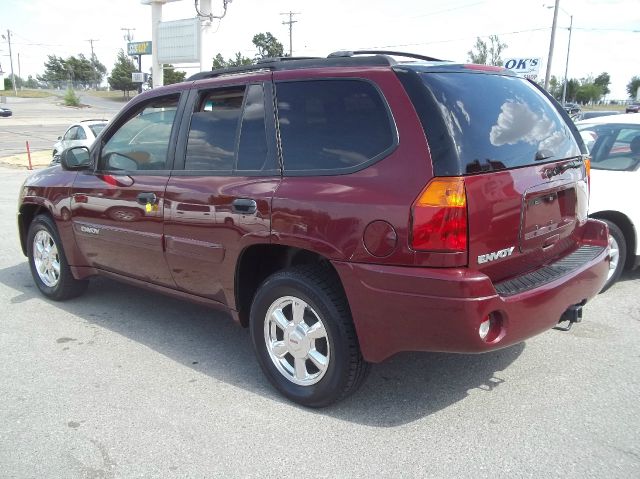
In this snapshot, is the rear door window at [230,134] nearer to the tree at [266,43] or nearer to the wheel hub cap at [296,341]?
the wheel hub cap at [296,341]

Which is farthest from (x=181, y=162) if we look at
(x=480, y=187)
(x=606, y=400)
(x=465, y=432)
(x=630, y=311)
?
(x=630, y=311)

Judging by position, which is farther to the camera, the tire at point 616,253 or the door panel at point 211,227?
the tire at point 616,253

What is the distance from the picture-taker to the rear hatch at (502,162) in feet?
8.83

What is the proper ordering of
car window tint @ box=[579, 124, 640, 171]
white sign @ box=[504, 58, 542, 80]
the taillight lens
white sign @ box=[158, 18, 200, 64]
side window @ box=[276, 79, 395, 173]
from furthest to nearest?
white sign @ box=[504, 58, 542, 80]
white sign @ box=[158, 18, 200, 64]
car window tint @ box=[579, 124, 640, 171]
side window @ box=[276, 79, 395, 173]
the taillight lens

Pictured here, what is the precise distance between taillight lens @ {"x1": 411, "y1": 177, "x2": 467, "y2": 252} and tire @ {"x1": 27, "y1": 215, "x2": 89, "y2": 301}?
3512mm

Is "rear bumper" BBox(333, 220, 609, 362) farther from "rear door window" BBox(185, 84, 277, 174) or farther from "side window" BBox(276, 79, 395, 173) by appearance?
"rear door window" BBox(185, 84, 277, 174)

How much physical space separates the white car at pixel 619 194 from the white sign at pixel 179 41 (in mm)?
13467


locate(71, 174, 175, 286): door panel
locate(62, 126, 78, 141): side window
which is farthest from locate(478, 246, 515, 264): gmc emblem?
locate(62, 126, 78, 141): side window

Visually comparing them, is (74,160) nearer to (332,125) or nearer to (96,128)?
(332,125)

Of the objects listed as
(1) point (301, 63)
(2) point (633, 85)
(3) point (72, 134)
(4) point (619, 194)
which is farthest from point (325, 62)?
(2) point (633, 85)

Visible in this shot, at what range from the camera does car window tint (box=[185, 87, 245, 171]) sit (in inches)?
139

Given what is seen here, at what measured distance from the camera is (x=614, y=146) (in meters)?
5.51

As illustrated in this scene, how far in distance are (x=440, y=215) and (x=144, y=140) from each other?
8.24ft

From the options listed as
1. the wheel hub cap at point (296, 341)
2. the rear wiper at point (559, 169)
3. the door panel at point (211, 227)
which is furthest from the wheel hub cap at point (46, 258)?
the rear wiper at point (559, 169)
